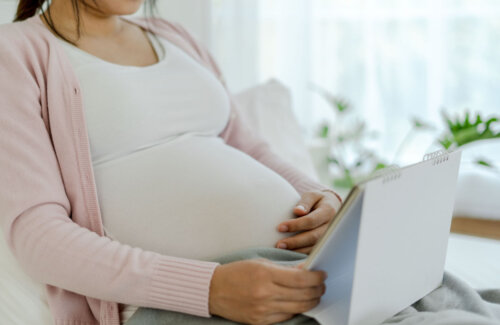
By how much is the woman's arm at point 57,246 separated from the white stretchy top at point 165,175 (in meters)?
0.09

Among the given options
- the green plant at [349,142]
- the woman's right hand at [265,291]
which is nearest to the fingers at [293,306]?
the woman's right hand at [265,291]

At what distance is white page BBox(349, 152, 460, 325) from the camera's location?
57 cm

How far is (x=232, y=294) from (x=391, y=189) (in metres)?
0.24

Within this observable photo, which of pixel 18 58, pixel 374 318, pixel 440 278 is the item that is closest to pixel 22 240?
pixel 18 58

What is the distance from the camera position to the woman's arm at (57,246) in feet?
2.28

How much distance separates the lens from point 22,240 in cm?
72

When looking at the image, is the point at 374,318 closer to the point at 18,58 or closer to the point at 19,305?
the point at 19,305

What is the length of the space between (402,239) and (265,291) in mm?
178

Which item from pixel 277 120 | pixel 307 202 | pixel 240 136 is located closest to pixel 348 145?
pixel 277 120

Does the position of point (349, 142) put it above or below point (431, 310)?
below

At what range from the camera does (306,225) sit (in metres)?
0.85

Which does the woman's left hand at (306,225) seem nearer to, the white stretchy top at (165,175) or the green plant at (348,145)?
the white stretchy top at (165,175)

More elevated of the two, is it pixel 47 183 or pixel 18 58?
pixel 18 58

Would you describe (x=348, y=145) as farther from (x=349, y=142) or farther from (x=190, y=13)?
(x=190, y=13)
